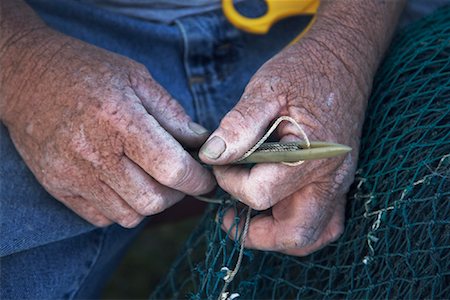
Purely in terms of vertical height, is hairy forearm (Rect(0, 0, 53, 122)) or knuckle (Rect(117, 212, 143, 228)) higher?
hairy forearm (Rect(0, 0, 53, 122))

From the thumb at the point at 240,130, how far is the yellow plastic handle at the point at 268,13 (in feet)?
0.92

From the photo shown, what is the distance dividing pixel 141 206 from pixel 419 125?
0.42 meters

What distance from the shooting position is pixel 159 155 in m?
0.86

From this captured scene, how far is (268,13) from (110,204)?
444mm

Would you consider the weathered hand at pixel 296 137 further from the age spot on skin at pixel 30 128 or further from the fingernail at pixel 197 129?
the age spot on skin at pixel 30 128

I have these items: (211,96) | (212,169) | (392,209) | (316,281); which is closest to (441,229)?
(392,209)

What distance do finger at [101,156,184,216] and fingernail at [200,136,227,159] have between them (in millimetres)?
119

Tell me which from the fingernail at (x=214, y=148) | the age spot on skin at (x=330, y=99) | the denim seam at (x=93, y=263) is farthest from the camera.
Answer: the denim seam at (x=93, y=263)

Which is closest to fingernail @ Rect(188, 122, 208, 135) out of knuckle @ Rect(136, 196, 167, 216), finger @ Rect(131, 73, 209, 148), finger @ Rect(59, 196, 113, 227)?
finger @ Rect(131, 73, 209, 148)

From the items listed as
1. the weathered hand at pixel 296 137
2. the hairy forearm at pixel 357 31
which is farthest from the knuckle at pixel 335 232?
the hairy forearm at pixel 357 31

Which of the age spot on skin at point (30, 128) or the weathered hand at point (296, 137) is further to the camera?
the age spot on skin at point (30, 128)

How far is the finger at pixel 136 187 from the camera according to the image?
2.97 ft

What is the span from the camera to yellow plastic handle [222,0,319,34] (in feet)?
3.73

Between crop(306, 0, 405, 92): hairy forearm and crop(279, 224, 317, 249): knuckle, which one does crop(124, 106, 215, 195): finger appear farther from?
crop(306, 0, 405, 92): hairy forearm
